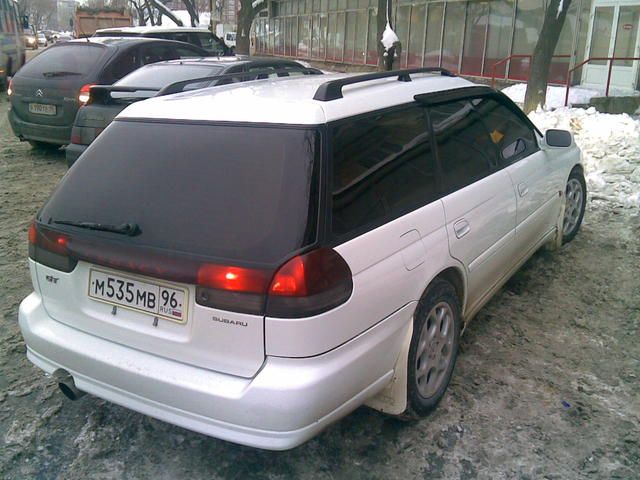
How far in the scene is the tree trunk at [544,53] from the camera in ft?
32.6

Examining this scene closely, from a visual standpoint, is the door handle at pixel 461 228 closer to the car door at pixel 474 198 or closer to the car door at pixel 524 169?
the car door at pixel 474 198

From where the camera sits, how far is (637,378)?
3420 mm

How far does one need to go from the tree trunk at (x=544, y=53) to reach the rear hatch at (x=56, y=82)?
6886 mm

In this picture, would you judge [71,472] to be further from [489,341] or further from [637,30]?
[637,30]

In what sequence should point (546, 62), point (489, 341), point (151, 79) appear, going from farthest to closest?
1. point (546, 62)
2. point (151, 79)
3. point (489, 341)

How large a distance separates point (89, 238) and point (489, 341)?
2.50 meters

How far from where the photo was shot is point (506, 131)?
4129 mm

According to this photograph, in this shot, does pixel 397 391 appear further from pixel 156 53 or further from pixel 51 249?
pixel 156 53

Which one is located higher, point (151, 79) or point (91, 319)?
point (151, 79)

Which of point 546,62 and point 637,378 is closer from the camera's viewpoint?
point 637,378

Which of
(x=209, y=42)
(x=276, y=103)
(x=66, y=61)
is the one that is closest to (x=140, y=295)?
(x=276, y=103)

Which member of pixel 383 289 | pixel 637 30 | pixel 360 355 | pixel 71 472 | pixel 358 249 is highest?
pixel 637 30

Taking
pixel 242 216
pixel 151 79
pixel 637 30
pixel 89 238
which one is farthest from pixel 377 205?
pixel 637 30

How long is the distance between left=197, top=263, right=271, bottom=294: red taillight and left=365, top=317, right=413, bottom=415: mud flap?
2.72ft
